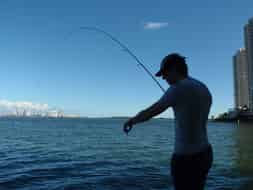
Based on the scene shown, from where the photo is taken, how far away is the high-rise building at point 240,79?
17200 centimetres

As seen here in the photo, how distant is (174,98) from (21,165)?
45.4 ft

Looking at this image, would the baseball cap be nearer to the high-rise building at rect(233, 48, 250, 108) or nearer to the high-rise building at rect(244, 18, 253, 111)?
the high-rise building at rect(244, 18, 253, 111)

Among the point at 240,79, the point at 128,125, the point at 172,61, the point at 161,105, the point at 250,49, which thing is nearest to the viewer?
the point at 161,105

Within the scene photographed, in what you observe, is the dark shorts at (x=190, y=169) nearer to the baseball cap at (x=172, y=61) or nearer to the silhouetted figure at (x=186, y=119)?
the silhouetted figure at (x=186, y=119)

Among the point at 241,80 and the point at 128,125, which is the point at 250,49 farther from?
the point at 128,125

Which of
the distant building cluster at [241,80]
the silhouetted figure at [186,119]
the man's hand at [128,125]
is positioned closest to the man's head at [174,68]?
the silhouetted figure at [186,119]

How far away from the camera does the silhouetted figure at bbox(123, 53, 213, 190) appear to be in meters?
3.40

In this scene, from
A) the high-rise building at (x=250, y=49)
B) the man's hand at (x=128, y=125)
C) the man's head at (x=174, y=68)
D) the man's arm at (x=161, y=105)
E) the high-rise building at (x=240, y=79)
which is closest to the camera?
the man's arm at (x=161, y=105)

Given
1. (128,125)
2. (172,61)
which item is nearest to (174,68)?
(172,61)

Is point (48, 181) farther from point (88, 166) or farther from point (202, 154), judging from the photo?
point (202, 154)

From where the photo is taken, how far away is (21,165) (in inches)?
608

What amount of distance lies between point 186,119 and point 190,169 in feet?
1.93

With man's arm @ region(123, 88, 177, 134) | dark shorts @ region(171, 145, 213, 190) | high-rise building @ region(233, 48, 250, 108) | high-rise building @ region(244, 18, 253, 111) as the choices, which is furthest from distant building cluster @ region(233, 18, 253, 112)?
man's arm @ region(123, 88, 177, 134)

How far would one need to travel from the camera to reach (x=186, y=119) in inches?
136
